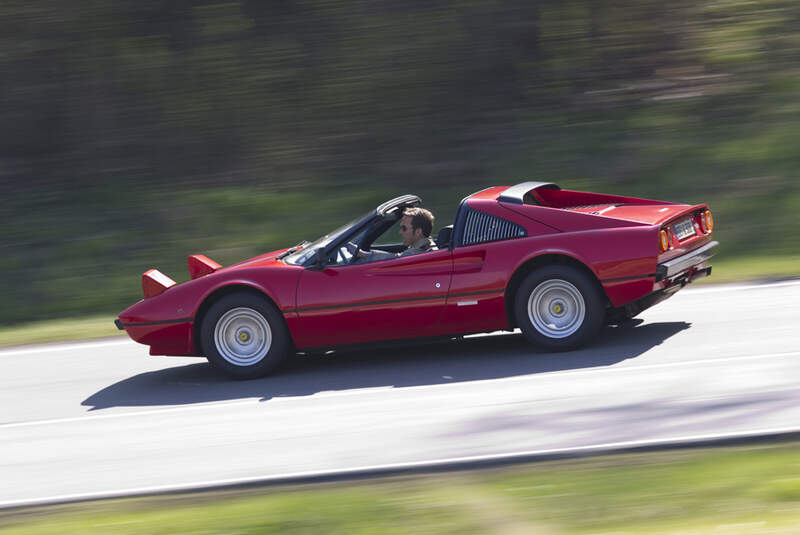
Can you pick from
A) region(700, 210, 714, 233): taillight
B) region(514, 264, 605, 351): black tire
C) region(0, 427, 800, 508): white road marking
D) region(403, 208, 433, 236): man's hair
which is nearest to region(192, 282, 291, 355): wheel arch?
region(403, 208, 433, 236): man's hair

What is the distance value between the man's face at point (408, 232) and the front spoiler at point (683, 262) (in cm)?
186

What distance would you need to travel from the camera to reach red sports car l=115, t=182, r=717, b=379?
6.74 meters

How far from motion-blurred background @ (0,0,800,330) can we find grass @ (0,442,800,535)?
7.72 meters

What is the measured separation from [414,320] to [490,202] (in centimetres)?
107

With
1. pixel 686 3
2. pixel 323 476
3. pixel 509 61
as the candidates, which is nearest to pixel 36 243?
pixel 509 61

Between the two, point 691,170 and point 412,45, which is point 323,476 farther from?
point 412,45

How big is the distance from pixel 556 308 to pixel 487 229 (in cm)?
79

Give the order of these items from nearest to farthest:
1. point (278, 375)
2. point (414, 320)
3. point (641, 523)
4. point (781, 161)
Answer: point (641, 523)
point (414, 320)
point (278, 375)
point (781, 161)

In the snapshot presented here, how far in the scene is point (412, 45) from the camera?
16.3m

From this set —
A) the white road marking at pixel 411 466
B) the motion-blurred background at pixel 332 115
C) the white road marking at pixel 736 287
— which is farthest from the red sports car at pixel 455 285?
the motion-blurred background at pixel 332 115

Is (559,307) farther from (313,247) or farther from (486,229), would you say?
(313,247)

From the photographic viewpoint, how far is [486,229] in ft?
22.9

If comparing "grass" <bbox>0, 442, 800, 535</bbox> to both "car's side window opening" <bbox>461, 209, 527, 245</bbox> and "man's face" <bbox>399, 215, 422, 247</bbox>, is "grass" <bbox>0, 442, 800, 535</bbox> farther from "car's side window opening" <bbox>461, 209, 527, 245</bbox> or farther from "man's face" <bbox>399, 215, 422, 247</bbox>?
"man's face" <bbox>399, 215, 422, 247</bbox>

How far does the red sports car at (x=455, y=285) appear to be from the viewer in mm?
6738
